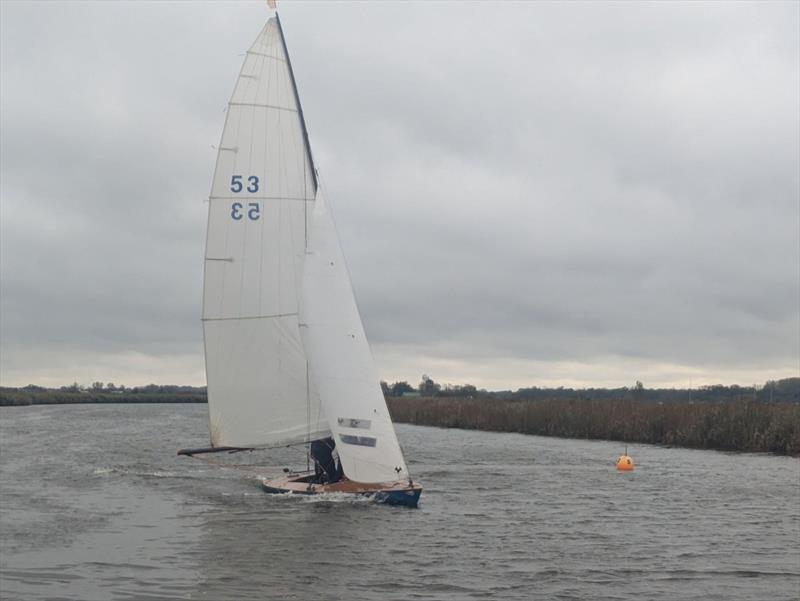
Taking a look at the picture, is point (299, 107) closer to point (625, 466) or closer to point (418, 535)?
point (418, 535)

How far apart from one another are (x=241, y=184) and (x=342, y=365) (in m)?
5.36

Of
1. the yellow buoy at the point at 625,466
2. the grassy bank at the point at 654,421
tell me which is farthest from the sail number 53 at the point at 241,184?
the grassy bank at the point at 654,421

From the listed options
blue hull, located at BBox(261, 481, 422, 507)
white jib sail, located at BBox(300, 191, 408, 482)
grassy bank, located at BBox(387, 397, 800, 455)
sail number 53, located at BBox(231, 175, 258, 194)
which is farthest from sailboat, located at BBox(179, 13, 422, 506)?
grassy bank, located at BBox(387, 397, 800, 455)

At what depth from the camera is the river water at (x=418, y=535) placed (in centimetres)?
1487

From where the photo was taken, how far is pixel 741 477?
30641mm

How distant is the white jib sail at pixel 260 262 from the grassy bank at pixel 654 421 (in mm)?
24570

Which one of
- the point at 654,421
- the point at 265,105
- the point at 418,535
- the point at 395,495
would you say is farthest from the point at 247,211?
the point at 654,421

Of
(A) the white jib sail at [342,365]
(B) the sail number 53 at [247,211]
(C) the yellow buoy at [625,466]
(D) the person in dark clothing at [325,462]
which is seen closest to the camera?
(A) the white jib sail at [342,365]

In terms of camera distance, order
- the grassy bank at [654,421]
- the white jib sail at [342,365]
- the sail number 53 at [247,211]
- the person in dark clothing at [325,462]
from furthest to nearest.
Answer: the grassy bank at [654,421]
the person in dark clothing at [325,462]
the sail number 53 at [247,211]
the white jib sail at [342,365]

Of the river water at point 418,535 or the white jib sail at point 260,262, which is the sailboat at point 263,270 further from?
the river water at point 418,535

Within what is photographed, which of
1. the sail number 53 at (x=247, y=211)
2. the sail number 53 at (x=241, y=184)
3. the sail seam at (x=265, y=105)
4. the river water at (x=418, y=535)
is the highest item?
the sail seam at (x=265, y=105)

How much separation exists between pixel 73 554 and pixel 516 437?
3861 cm

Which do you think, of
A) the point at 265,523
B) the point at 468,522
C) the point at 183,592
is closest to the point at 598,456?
the point at 468,522

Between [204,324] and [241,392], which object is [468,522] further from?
[204,324]
